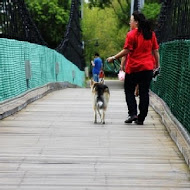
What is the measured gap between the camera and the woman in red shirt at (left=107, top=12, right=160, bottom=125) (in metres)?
7.08

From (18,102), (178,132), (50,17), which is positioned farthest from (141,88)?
(50,17)

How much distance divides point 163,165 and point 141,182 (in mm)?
686

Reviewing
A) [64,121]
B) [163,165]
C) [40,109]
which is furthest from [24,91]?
[163,165]

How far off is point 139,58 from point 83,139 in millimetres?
1748

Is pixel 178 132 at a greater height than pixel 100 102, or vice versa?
pixel 100 102

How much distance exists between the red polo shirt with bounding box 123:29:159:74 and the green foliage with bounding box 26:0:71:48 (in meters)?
33.6

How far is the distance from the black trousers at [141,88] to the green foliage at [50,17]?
33485mm

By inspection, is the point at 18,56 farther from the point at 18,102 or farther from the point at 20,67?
the point at 18,102

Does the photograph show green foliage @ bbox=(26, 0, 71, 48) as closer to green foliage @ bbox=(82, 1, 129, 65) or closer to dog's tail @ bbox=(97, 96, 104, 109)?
green foliage @ bbox=(82, 1, 129, 65)

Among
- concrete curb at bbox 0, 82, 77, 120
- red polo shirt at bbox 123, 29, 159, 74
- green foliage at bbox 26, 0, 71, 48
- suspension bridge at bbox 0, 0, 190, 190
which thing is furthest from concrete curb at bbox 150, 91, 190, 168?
green foliage at bbox 26, 0, 71, 48

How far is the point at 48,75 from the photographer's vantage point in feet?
53.1

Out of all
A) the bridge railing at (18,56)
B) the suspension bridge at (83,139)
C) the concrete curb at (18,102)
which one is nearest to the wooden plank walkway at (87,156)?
the suspension bridge at (83,139)

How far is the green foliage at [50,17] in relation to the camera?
134 feet

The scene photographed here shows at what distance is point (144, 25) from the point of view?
277 inches
